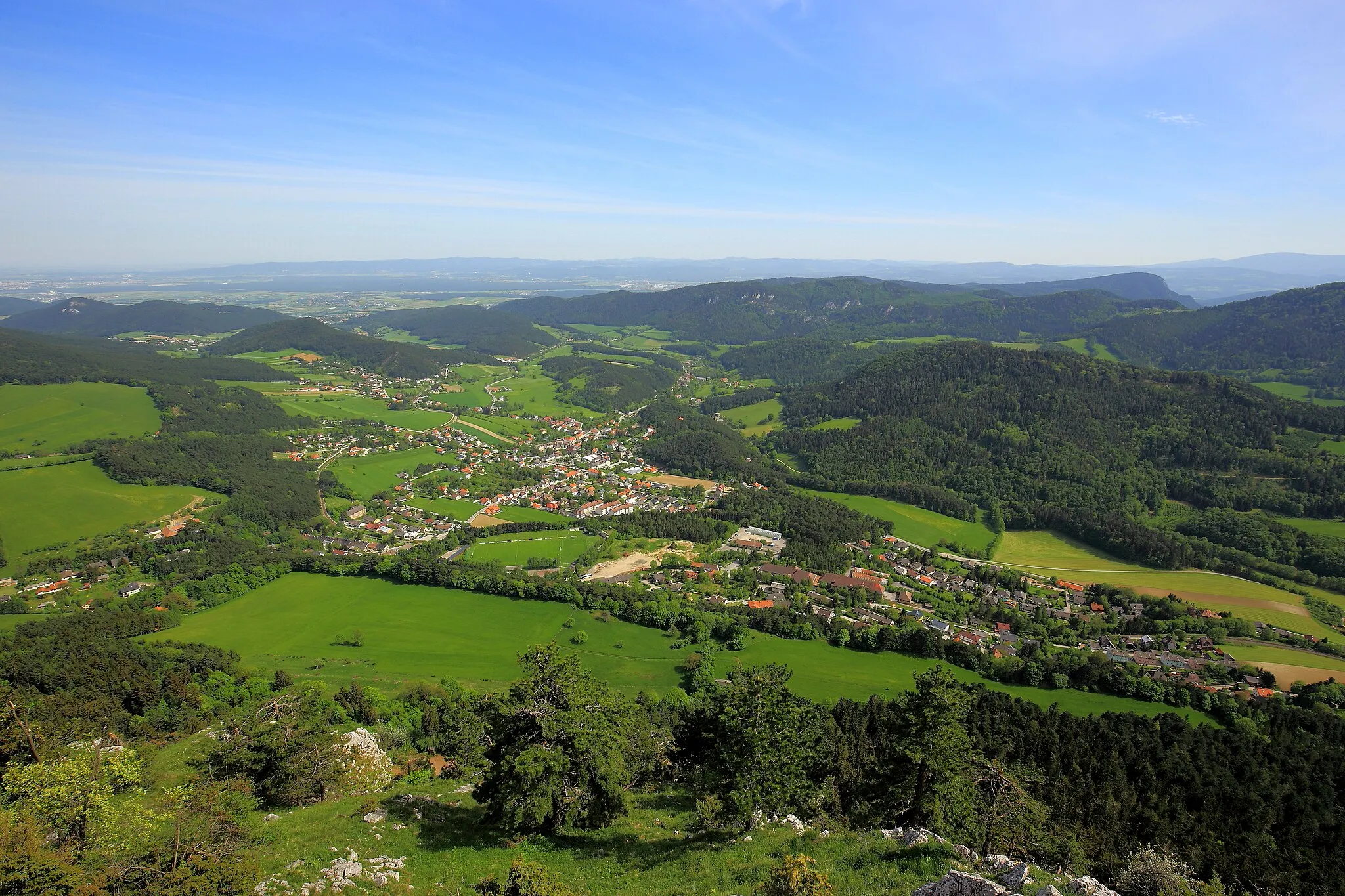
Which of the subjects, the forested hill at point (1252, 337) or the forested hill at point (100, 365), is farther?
the forested hill at point (1252, 337)

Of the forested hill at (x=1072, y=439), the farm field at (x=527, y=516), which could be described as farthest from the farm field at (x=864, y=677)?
the forested hill at (x=1072, y=439)

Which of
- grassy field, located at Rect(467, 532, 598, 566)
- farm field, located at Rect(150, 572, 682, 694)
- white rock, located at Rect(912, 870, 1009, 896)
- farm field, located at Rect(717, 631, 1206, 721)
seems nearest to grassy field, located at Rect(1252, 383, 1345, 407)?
farm field, located at Rect(717, 631, 1206, 721)

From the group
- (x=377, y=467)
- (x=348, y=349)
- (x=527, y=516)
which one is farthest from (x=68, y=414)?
(x=527, y=516)

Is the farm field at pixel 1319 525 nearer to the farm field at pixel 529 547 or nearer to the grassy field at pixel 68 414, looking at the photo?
the farm field at pixel 529 547

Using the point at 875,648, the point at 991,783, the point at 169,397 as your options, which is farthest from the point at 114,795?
the point at 169,397

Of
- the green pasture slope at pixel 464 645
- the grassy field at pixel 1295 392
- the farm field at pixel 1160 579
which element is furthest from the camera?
the grassy field at pixel 1295 392
